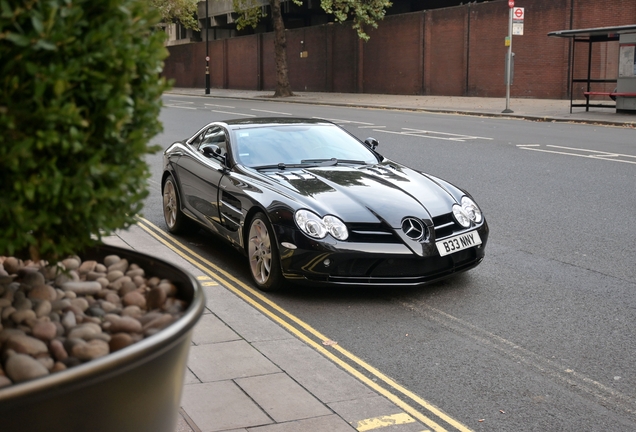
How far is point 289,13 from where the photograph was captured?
55.3 metres

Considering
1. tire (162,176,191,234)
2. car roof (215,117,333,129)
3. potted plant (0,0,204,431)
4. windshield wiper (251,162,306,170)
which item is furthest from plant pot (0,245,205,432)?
tire (162,176,191,234)

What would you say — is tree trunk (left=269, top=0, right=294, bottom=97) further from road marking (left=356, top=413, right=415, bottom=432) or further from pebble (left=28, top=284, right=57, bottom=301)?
pebble (left=28, top=284, right=57, bottom=301)

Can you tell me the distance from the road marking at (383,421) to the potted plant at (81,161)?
5.50 feet

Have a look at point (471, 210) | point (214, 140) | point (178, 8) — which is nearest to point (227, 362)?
point (471, 210)

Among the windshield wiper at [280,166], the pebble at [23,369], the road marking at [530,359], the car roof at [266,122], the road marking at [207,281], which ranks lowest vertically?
the road marking at [530,359]

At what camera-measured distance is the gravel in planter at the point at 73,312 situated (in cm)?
238

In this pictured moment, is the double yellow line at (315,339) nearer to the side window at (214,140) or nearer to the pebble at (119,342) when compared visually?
the side window at (214,140)

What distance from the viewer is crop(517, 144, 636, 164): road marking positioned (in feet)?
48.9

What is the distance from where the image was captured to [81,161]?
2.21 metres

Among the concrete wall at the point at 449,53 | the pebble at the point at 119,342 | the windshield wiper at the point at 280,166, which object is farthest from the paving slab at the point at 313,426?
the concrete wall at the point at 449,53

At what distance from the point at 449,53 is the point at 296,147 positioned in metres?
31.5

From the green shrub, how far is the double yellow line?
2.16 metres

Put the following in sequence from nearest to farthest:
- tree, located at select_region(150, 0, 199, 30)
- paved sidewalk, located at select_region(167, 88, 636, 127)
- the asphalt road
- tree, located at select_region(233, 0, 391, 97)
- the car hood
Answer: the asphalt road
the car hood
paved sidewalk, located at select_region(167, 88, 636, 127)
tree, located at select_region(233, 0, 391, 97)
tree, located at select_region(150, 0, 199, 30)

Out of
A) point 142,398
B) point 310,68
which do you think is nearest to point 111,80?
point 142,398
